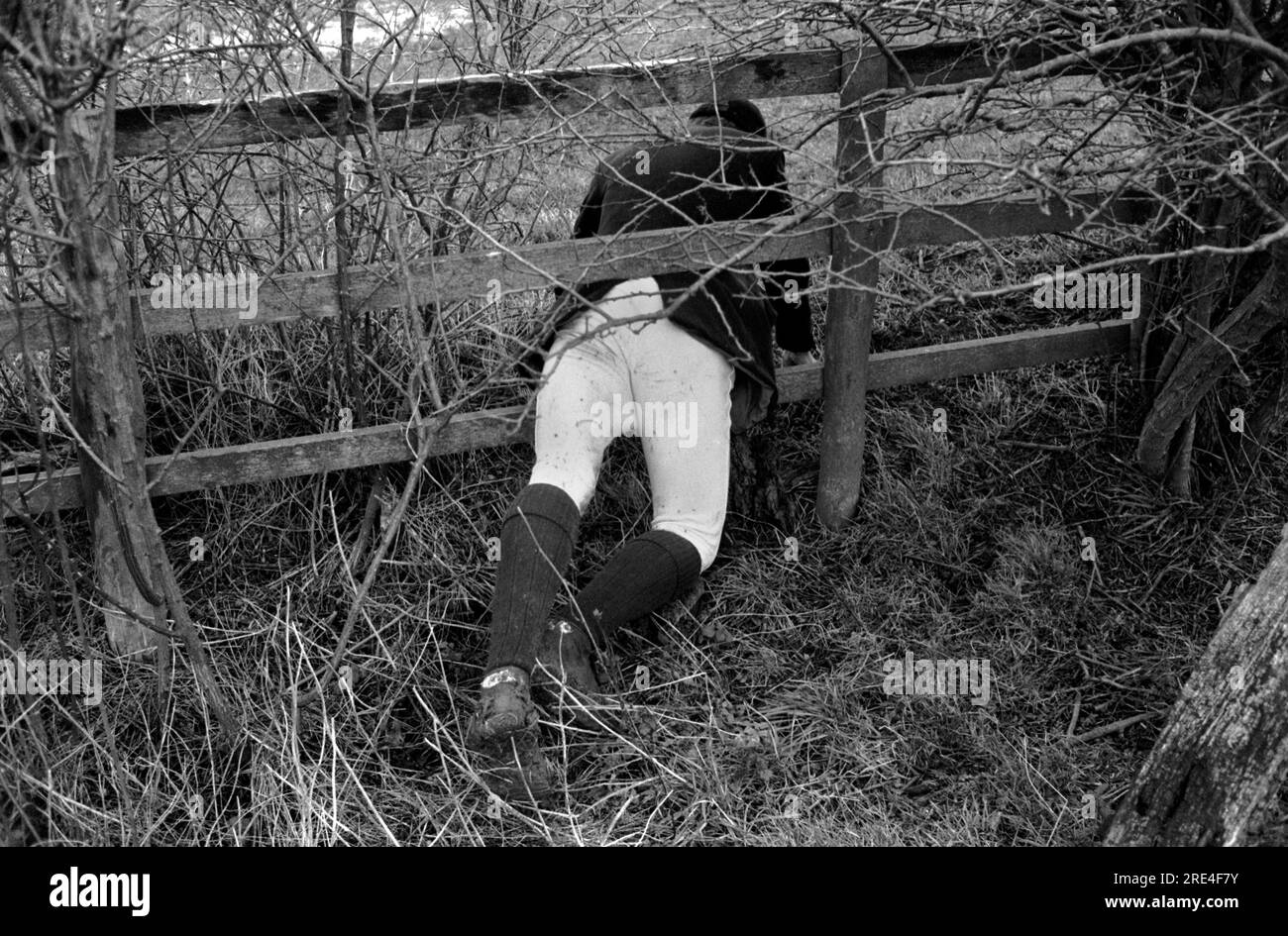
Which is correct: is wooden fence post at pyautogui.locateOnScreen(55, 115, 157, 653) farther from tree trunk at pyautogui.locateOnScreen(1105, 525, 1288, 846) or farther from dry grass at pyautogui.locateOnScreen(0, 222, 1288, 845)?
tree trunk at pyautogui.locateOnScreen(1105, 525, 1288, 846)

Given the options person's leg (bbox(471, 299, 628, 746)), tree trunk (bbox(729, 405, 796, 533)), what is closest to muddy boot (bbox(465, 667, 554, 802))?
person's leg (bbox(471, 299, 628, 746))

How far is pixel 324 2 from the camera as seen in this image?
380 centimetres

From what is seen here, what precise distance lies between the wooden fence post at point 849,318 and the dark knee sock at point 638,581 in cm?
66

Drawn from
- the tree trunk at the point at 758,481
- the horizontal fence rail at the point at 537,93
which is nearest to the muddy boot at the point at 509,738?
the tree trunk at the point at 758,481

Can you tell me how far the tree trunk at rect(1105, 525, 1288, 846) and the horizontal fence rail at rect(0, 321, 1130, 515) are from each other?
1.40 meters

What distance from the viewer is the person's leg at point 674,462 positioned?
138 inches

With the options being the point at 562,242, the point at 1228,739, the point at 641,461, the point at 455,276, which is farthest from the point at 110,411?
the point at 1228,739

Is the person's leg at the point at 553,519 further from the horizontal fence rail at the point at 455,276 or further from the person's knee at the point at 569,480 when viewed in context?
the horizontal fence rail at the point at 455,276

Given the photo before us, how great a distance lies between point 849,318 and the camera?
3.86 m

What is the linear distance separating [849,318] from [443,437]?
1227 mm

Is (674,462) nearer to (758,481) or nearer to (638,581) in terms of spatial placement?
(638,581)

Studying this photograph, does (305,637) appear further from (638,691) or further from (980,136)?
(980,136)

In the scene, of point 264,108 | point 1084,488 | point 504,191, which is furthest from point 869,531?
point 264,108

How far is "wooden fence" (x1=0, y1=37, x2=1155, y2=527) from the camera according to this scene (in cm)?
335
